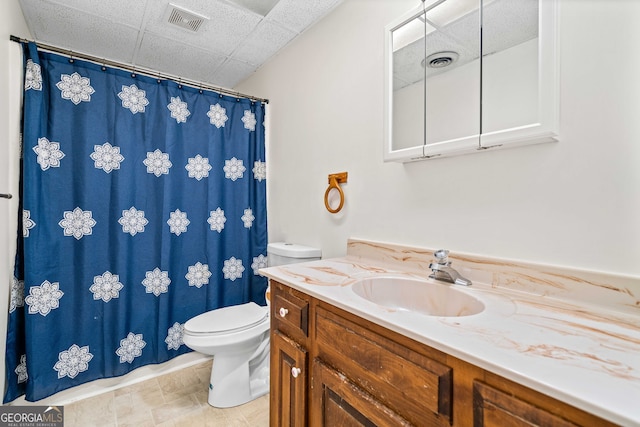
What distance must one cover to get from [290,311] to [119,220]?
1.34 metres

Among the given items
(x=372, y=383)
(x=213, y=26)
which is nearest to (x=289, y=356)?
(x=372, y=383)

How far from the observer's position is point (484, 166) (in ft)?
3.65

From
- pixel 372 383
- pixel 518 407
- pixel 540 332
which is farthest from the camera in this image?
pixel 372 383

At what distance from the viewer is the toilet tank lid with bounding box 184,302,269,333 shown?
1604mm

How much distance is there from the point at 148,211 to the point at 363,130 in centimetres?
145

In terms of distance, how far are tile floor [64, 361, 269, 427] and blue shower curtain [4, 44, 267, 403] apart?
15 centimetres

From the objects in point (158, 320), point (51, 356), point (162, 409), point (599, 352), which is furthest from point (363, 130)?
point (51, 356)

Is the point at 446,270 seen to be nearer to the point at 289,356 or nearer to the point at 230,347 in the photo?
the point at 289,356

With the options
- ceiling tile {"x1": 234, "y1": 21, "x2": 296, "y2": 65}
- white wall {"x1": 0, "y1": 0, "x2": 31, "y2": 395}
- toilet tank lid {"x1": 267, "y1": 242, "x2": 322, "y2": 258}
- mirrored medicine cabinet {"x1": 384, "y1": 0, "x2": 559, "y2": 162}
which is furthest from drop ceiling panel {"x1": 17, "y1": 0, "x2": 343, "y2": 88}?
toilet tank lid {"x1": 267, "y1": 242, "x2": 322, "y2": 258}

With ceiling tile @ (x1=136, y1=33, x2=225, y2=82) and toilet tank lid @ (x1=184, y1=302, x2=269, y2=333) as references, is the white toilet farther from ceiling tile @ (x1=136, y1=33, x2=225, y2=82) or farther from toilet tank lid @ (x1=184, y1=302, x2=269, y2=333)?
ceiling tile @ (x1=136, y1=33, x2=225, y2=82)

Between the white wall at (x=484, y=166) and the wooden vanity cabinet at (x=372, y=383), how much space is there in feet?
1.95

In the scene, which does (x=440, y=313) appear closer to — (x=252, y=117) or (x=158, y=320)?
(x=158, y=320)

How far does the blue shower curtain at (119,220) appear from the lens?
61.4 inches

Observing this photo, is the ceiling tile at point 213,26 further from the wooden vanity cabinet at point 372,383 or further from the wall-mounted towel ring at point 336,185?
the wooden vanity cabinet at point 372,383
